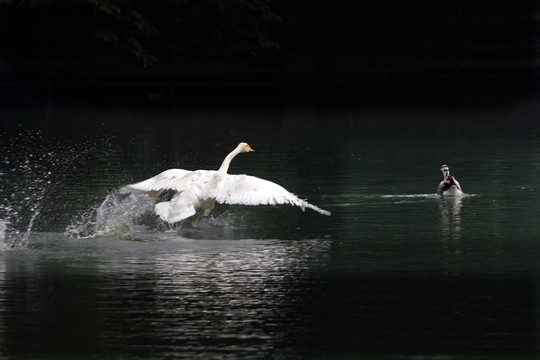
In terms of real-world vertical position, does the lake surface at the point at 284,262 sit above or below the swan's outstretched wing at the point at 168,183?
below

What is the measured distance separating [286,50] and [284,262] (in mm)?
37231

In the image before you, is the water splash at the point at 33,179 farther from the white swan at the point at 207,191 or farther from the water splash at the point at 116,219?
the white swan at the point at 207,191

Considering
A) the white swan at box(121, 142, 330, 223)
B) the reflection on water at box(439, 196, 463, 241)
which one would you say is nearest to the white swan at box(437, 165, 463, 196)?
the reflection on water at box(439, 196, 463, 241)

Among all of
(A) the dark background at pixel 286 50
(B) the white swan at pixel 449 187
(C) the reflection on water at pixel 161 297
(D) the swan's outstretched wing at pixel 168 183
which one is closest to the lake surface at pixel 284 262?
(C) the reflection on water at pixel 161 297

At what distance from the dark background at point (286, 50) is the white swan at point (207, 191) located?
3280cm

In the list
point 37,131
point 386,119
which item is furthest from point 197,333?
point 386,119

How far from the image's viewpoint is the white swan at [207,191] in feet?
44.9

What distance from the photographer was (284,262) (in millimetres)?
11953

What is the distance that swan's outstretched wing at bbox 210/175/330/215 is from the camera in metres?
13.6

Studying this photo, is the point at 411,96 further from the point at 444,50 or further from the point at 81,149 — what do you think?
the point at 81,149

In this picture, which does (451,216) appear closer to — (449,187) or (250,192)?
(449,187)

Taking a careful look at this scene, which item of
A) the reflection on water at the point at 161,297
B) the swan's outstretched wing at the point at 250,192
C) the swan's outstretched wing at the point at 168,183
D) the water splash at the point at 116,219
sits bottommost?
the reflection on water at the point at 161,297

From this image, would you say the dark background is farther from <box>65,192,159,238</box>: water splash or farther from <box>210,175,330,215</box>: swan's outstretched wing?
<box>210,175,330,215</box>: swan's outstretched wing

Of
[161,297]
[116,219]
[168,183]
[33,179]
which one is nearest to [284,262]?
[161,297]
